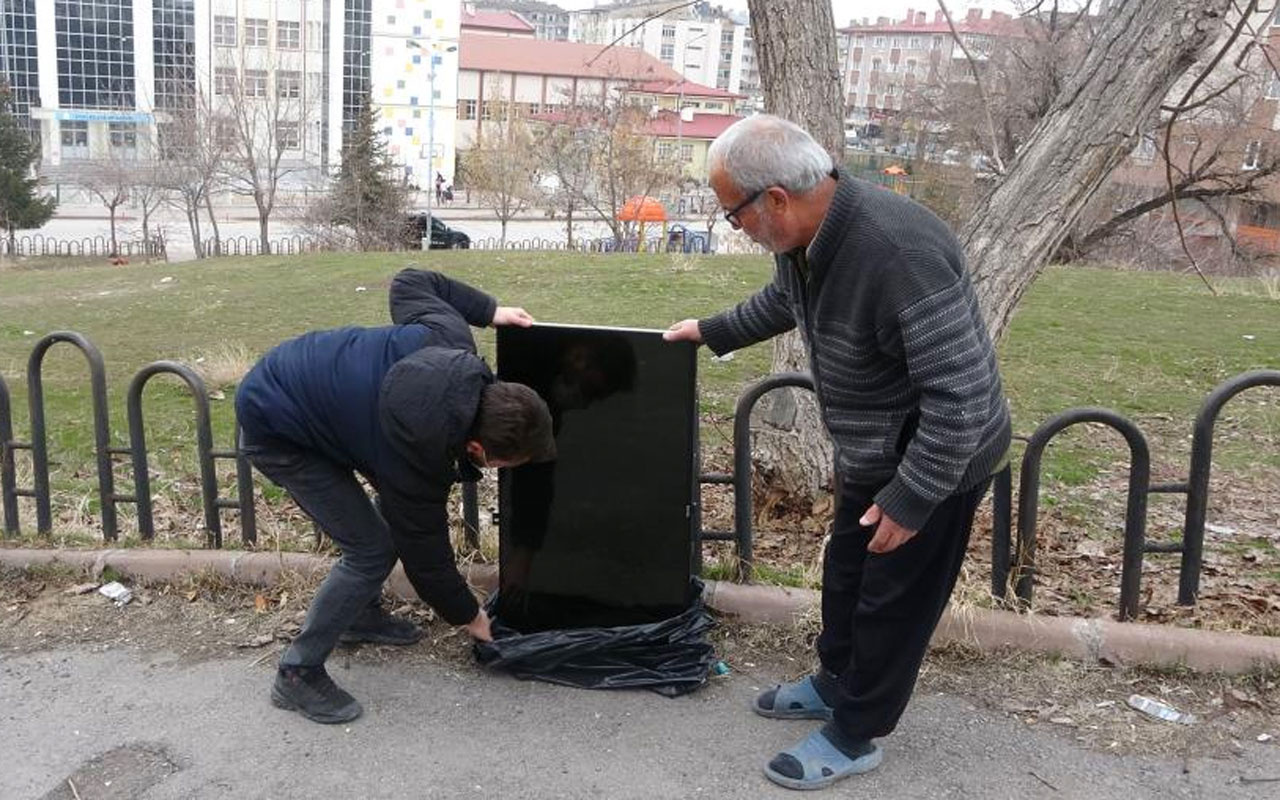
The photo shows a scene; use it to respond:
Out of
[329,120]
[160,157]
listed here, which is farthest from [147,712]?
[329,120]

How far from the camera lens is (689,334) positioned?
363 centimetres

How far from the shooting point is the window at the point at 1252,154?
2191 centimetres

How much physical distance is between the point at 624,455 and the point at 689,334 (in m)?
0.47

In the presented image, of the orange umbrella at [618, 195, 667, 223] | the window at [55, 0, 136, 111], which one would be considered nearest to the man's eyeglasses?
the orange umbrella at [618, 195, 667, 223]

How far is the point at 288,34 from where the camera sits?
6531 centimetres

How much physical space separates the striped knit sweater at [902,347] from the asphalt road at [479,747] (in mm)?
944

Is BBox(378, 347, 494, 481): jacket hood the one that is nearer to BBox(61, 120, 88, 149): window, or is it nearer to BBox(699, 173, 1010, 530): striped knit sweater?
BBox(699, 173, 1010, 530): striped knit sweater

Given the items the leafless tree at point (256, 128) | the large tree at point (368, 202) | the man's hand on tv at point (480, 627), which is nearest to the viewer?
the man's hand on tv at point (480, 627)

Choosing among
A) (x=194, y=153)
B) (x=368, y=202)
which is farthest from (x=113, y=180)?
(x=368, y=202)

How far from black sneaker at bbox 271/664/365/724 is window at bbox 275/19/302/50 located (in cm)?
6731

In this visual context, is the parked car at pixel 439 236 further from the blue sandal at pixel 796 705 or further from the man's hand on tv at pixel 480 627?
the blue sandal at pixel 796 705

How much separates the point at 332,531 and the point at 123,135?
63472mm

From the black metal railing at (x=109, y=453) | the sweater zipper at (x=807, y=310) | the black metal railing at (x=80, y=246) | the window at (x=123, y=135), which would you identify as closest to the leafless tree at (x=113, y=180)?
the black metal railing at (x=80, y=246)

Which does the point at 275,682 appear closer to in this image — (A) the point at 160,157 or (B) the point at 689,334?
(B) the point at 689,334
